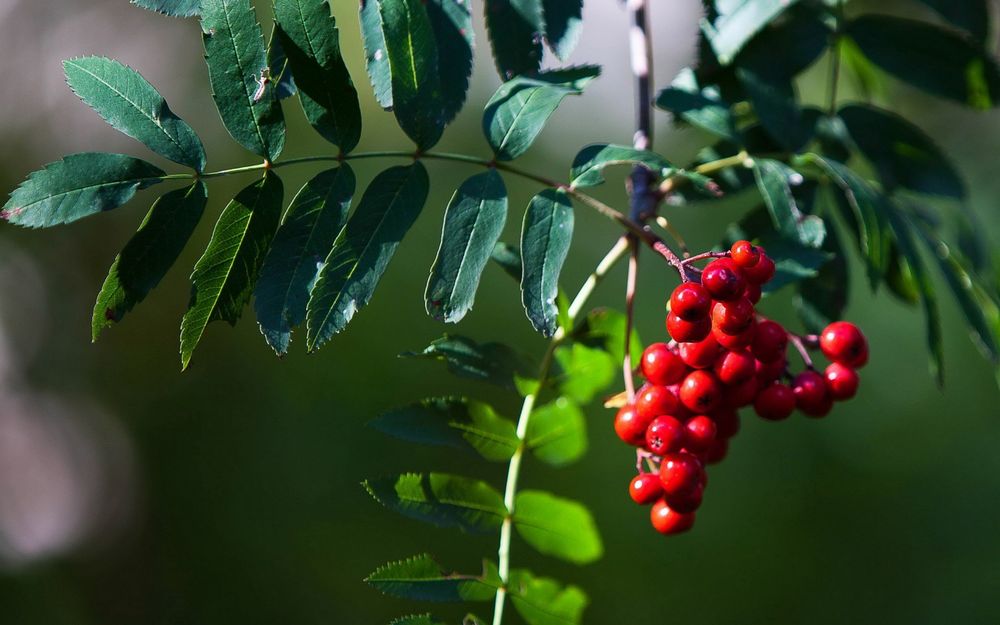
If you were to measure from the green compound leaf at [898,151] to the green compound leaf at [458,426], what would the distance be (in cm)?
68

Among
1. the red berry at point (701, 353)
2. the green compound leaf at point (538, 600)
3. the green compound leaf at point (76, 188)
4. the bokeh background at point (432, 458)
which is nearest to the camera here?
the green compound leaf at point (76, 188)

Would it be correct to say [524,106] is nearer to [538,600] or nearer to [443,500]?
[443,500]

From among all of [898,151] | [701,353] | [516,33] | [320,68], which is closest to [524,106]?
[516,33]

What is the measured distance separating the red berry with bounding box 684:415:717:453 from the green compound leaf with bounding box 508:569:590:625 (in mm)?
240

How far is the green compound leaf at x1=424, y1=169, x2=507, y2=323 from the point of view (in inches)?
32.4

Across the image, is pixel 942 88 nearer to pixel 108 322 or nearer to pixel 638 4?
pixel 638 4

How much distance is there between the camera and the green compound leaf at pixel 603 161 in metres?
0.84

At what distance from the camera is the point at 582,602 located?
1002 millimetres

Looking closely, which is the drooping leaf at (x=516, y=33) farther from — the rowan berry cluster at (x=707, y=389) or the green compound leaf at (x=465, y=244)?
the rowan berry cluster at (x=707, y=389)

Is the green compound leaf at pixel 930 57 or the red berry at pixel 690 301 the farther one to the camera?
the green compound leaf at pixel 930 57

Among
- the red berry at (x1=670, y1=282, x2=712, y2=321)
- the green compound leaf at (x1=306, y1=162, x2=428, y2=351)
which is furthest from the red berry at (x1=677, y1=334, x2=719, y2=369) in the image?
the green compound leaf at (x1=306, y1=162, x2=428, y2=351)

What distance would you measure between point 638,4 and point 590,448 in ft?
7.34

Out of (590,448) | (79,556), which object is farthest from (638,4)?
(79,556)

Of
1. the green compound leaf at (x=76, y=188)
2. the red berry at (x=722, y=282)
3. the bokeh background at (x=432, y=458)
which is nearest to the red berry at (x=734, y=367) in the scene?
the red berry at (x=722, y=282)
